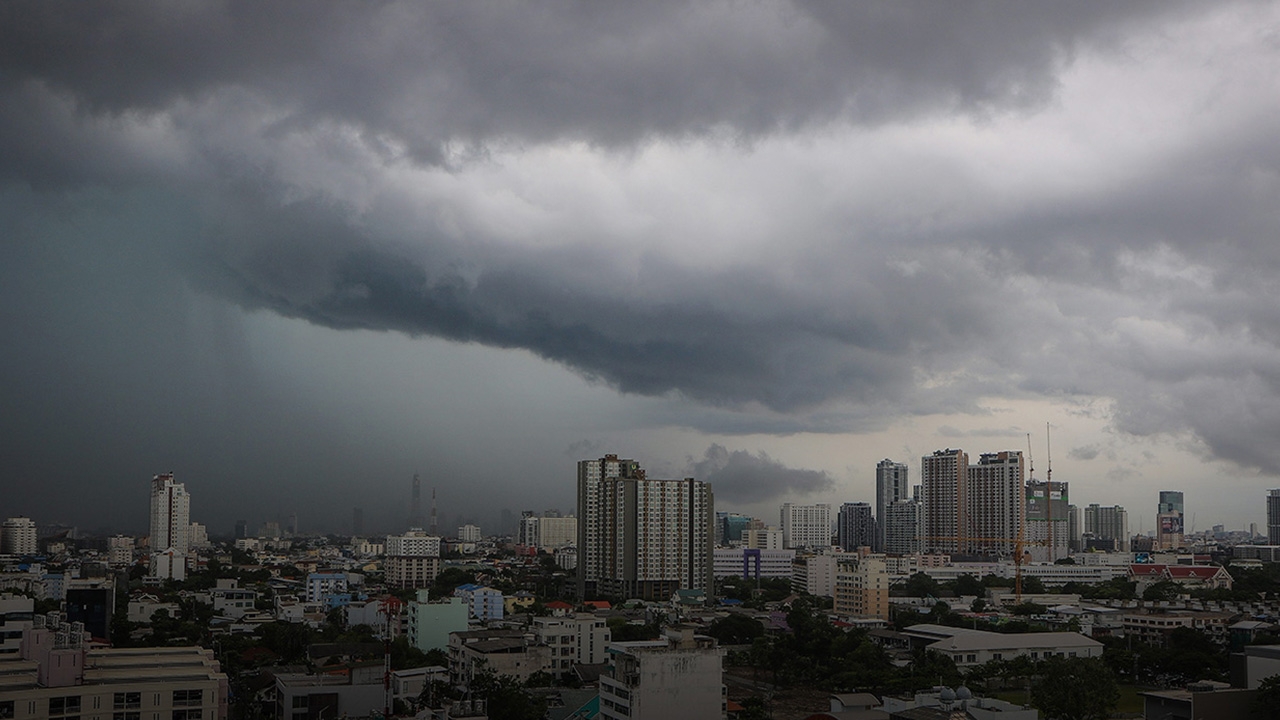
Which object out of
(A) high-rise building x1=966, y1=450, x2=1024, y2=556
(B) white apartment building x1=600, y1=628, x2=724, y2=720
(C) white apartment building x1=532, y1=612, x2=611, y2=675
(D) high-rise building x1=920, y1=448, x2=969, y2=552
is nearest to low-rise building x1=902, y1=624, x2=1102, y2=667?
(C) white apartment building x1=532, y1=612, x2=611, y2=675

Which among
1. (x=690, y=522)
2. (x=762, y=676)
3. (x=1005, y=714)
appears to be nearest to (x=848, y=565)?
(x=690, y=522)

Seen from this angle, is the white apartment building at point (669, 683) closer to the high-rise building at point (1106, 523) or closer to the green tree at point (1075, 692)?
the green tree at point (1075, 692)

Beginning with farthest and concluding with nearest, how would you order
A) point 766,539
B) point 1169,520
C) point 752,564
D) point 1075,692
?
point 1169,520
point 766,539
point 752,564
point 1075,692

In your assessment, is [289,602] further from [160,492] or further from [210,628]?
[160,492]

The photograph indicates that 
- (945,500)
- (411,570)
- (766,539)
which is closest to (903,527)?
(945,500)

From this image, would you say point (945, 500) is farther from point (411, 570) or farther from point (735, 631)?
point (735, 631)

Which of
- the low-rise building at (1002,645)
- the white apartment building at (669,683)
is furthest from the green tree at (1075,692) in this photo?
the low-rise building at (1002,645)

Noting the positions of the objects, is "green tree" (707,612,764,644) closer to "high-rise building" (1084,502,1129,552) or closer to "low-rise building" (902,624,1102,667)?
"low-rise building" (902,624,1102,667)
